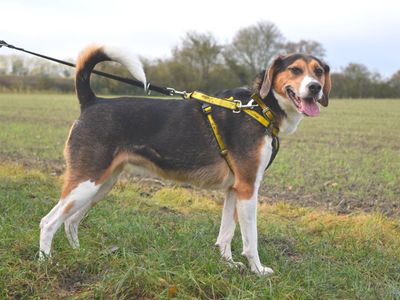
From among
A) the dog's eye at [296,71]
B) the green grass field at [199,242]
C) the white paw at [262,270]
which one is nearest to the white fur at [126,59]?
the dog's eye at [296,71]

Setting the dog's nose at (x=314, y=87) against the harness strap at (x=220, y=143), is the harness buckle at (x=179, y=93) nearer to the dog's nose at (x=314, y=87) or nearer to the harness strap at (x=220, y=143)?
the harness strap at (x=220, y=143)

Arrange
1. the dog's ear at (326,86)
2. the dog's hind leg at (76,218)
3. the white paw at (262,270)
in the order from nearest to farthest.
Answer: the white paw at (262,270), the dog's ear at (326,86), the dog's hind leg at (76,218)

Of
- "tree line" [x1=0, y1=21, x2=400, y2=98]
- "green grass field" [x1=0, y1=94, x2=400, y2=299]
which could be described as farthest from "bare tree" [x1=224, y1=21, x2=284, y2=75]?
"green grass field" [x1=0, y1=94, x2=400, y2=299]

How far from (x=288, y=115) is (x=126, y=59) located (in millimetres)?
1713

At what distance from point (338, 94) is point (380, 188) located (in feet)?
195

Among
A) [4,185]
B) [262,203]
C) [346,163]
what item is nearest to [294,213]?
[262,203]

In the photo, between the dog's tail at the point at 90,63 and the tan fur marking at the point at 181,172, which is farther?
the dog's tail at the point at 90,63

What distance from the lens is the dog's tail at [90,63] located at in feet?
15.7

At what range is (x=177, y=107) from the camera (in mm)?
4832

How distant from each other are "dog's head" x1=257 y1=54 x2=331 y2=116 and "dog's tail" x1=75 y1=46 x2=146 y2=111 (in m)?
1.31

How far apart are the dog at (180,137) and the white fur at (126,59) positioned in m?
0.01

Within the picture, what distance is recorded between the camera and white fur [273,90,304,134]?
183 inches

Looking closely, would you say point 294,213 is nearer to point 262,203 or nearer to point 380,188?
point 262,203

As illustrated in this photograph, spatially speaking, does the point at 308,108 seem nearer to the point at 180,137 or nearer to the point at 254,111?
the point at 254,111
